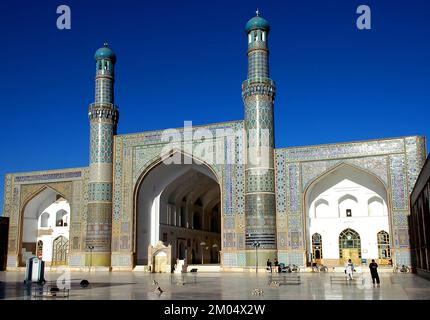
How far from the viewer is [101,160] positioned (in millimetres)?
24672

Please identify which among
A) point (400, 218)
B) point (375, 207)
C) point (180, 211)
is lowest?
point (400, 218)

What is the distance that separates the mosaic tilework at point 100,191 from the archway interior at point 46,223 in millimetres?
4742

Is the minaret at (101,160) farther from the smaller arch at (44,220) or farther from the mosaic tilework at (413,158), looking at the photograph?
the mosaic tilework at (413,158)

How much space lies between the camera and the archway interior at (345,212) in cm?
2220

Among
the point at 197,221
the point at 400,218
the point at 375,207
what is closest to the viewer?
the point at 400,218

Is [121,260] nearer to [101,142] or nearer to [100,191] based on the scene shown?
[100,191]

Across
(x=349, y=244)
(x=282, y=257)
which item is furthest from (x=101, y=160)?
(x=349, y=244)

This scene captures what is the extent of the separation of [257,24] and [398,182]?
903 cm

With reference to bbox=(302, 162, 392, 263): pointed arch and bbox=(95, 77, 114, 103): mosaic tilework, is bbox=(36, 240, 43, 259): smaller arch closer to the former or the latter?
bbox=(95, 77, 114, 103): mosaic tilework

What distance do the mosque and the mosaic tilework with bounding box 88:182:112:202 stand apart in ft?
0.16

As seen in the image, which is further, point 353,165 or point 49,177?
A: point 49,177

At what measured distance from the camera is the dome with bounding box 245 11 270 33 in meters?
22.8
